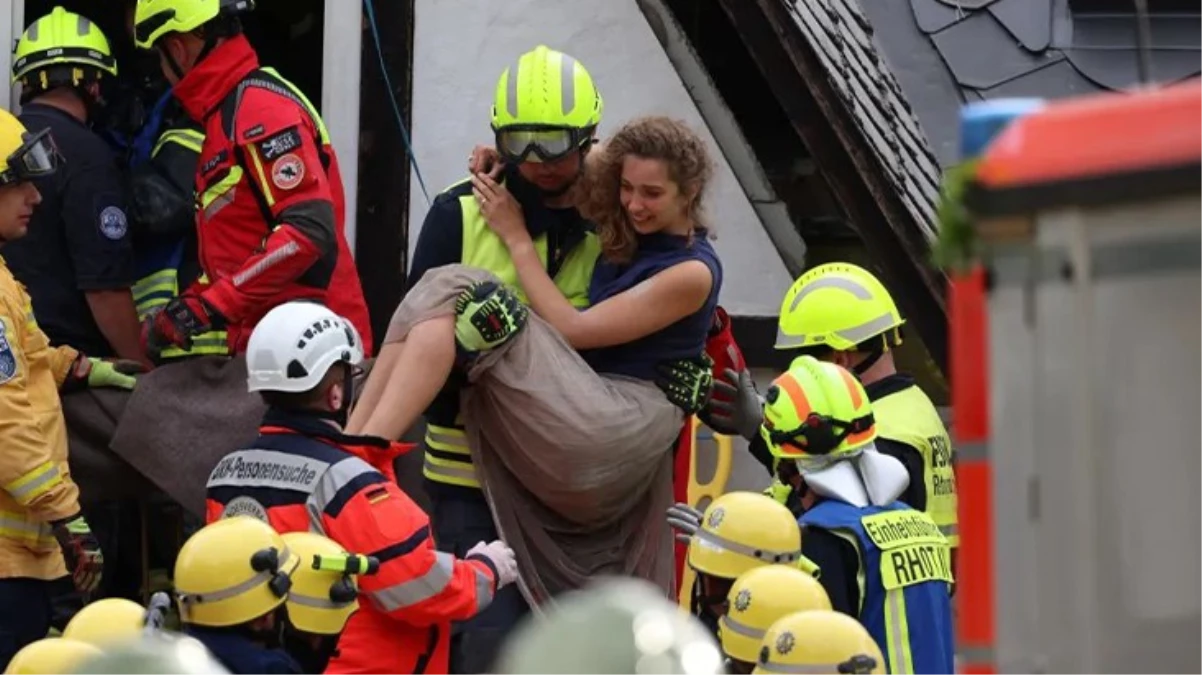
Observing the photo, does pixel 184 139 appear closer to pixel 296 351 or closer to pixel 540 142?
pixel 540 142

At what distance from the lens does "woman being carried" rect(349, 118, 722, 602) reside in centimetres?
688

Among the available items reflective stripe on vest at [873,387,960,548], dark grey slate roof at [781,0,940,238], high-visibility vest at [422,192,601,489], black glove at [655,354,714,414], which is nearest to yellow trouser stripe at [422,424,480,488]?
high-visibility vest at [422,192,601,489]

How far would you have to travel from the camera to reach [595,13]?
8984 millimetres

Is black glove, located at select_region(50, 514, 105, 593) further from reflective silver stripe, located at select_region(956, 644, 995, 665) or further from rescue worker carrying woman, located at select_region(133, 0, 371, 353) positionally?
reflective silver stripe, located at select_region(956, 644, 995, 665)

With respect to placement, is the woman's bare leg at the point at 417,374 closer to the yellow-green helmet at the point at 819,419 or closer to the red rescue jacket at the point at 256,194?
the red rescue jacket at the point at 256,194

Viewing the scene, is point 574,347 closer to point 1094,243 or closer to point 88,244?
point 88,244

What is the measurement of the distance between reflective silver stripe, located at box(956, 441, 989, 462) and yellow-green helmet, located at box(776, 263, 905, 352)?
481 centimetres

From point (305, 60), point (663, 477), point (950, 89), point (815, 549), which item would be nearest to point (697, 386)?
point (663, 477)

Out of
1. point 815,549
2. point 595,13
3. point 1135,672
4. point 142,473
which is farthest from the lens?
point 595,13

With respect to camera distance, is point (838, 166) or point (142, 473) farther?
point (838, 166)

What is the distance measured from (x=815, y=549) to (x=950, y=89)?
16.0ft

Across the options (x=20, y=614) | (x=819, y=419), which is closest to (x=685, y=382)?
(x=819, y=419)

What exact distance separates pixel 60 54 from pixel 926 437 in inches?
112

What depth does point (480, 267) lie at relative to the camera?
7125mm
